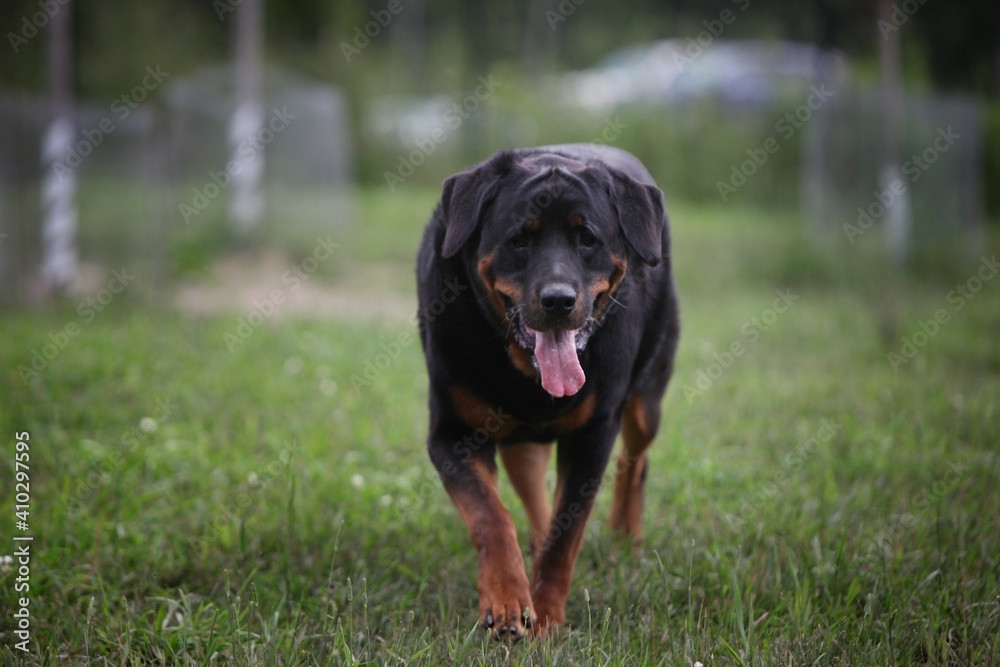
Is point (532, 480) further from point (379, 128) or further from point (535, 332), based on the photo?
point (379, 128)

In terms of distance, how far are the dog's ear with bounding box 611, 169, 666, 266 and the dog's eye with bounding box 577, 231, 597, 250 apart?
5.0 inches

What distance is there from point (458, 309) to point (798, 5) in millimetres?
24370

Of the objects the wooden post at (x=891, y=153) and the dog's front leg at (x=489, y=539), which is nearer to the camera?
the dog's front leg at (x=489, y=539)

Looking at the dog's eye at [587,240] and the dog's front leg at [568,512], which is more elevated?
the dog's eye at [587,240]

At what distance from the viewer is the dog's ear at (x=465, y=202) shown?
3.18 meters

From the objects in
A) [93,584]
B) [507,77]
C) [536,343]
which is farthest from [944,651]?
[507,77]

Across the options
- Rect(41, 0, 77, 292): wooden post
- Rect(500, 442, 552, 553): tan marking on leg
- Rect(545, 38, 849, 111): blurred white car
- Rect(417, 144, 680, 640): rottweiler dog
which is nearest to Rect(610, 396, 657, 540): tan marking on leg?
Rect(500, 442, 552, 553): tan marking on leg

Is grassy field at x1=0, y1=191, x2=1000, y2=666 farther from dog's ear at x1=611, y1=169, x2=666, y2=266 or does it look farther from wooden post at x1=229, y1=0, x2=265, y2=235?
wooden post at x1=229, y1=0, x2=265, y2=235

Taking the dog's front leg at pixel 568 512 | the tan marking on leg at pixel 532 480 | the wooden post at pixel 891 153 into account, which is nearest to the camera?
the dog's front leg at pixel 568 512

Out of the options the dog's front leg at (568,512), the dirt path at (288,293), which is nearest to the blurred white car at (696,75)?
the dirt path at (288,293)

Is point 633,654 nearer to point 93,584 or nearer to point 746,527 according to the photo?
point 746,527

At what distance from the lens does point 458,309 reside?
3.28m

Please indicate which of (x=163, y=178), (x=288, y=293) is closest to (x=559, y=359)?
(x=288, y=293)

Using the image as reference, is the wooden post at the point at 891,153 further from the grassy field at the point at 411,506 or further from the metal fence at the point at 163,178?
the metal fence at the point at 163,178
